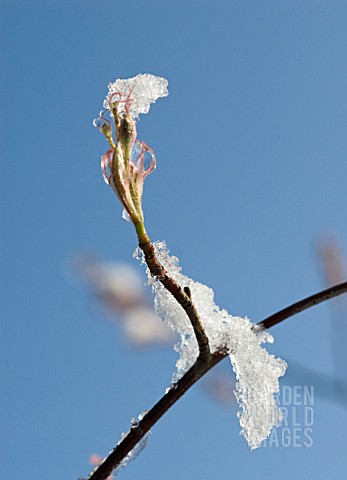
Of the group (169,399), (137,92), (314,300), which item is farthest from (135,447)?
(137,92)

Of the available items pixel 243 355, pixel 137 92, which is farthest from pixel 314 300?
pixel 137 92

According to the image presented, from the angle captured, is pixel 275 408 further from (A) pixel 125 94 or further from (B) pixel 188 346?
(A) pixel 125 94

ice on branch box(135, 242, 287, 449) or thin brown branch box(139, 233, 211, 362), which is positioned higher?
ice on branch box(135, 242, 287, 449)

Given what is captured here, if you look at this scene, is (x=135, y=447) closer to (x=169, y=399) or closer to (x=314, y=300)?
(x=169, y=399)

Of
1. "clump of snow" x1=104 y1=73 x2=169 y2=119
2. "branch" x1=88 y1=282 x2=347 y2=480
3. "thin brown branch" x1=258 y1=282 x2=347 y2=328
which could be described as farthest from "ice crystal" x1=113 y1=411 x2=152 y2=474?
"clump of snow" x1=104 y1=73 x2=169 y2=119

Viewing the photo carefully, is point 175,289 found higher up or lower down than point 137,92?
lower down

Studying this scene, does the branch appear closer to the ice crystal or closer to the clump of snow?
the ice crystal

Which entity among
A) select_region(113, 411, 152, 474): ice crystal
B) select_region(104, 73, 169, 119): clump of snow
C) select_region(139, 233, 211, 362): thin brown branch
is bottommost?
select_region(113, 411, 152, 474): ice crystal
